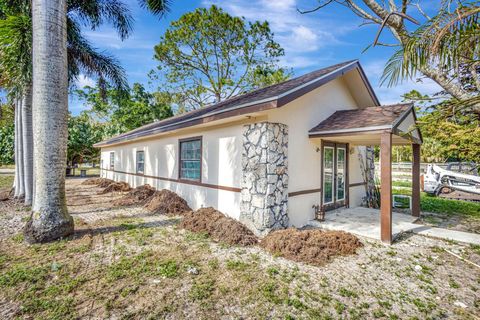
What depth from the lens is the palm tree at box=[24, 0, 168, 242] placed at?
4965 mm

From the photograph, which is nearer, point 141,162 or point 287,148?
point 287,148

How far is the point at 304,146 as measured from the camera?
6449 millimetres

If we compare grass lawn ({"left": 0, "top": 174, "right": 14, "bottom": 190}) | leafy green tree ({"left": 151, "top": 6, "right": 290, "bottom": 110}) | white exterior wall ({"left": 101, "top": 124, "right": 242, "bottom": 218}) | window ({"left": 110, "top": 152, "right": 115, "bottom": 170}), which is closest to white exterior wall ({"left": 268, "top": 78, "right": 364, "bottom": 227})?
white exterior wall ({"left": 101, "top": 124, "right": 242, "bottom": 218})

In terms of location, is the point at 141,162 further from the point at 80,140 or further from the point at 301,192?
the point at 80,140

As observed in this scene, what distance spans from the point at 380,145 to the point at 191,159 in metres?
5.69

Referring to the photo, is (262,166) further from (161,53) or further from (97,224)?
(161,53)

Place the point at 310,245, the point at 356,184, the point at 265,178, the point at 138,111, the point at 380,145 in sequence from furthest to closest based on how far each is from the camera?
the point at 138,111 → the point at 356,184 → the point at 380,145 → the point at 265,178 → the point at 310,245

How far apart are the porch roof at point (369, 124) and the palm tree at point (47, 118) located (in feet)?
19.8

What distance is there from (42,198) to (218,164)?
4109mm

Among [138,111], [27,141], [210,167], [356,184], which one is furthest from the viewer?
[138,111]

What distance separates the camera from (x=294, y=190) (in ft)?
20.0

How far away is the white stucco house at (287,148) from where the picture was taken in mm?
5410

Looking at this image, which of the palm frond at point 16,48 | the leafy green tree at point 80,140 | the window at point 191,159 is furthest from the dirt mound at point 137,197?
the leafy green tree at point 80,140

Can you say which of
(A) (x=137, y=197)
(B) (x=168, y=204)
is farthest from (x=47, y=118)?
(A) (x=137, y=197)
